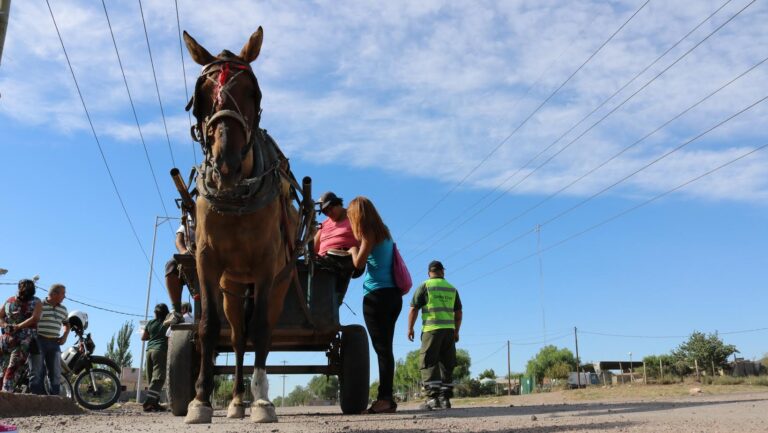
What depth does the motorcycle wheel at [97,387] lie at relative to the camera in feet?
42.2

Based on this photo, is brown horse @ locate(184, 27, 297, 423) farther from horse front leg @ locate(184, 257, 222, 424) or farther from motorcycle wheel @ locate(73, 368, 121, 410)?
motorcycle wheel @ locate(73, 368, 121, 410)

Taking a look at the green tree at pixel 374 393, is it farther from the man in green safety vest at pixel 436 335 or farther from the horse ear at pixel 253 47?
the horse ear at pixel 253 47

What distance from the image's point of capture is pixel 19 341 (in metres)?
10.9

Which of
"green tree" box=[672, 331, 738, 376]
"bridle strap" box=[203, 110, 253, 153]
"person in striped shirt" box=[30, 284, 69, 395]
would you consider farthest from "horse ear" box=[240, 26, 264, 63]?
"green tree" box=[672, 331, 738, 376]

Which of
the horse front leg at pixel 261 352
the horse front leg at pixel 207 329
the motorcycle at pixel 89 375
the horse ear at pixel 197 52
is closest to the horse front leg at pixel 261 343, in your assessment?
the horse front leg at pixel 261 352

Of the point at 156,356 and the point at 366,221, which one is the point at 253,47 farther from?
the point at 156,356

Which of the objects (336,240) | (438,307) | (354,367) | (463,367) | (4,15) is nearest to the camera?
(4,15)

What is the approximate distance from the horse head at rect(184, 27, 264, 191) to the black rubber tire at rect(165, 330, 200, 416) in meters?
2.45

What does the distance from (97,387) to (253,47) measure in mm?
8830

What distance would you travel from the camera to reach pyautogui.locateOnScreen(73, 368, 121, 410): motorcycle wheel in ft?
42.2

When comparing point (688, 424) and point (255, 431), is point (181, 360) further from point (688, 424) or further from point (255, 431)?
point (688, 424)

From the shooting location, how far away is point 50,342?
11375 millimetres

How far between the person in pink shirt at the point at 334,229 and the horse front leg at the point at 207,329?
2.26m

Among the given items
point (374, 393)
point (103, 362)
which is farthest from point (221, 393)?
point (374, 393)
